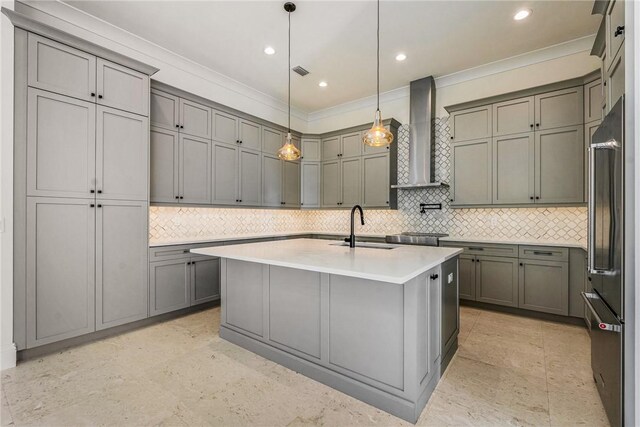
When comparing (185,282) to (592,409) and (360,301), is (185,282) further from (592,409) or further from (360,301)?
(592,409)

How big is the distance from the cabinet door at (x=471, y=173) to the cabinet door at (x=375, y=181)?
104 centimetres

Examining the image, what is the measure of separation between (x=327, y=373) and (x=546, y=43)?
4483 millimetres

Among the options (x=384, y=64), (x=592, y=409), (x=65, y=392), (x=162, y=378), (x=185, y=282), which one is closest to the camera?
(x=592, y=409)

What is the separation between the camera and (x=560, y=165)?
337cm

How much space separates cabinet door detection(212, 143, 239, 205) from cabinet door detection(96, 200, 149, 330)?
1119mm

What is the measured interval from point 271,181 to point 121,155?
2.39 metres

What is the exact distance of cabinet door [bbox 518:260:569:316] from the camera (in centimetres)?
323

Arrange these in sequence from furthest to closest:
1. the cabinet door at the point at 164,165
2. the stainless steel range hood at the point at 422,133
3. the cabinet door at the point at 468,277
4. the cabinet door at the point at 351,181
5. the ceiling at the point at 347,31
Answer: the cabinet door at the point at 351,181 → the stainless steel range hood at the point at 422,133 → the cabinet door at the point at 468,277 → the cabinet door at the point at 164,165 → the ceiling at the point at 347,31

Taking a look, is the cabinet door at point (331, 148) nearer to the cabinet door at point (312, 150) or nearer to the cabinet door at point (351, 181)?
the cabinet door at point (312, 150)

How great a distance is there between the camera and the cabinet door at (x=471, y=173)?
151 inches

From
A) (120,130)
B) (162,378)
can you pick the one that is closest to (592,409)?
(162,378)

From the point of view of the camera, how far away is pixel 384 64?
4000 millimetres

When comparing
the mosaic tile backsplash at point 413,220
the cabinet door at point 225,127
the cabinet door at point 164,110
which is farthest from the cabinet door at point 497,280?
the cabinet door at point 164,110

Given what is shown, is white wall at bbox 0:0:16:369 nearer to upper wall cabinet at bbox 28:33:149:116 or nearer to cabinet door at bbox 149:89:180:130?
upper wall cabinet at bbox 28:33:149:116
